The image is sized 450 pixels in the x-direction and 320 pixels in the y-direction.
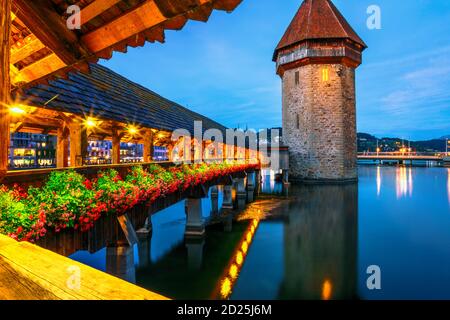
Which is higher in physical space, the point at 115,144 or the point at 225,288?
the point at 115,144

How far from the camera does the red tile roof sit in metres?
31.2

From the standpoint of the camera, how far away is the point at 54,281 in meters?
1.44

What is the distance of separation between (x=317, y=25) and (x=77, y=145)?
1284 inches

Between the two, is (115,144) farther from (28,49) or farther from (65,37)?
(65,37)

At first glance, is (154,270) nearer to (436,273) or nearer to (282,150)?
(436,273)

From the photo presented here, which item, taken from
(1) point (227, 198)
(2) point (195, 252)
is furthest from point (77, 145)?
(1) point (227, 198)

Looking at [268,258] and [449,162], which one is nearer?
[268,258]

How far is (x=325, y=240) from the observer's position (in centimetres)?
1412

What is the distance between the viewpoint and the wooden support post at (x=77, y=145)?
728 cm

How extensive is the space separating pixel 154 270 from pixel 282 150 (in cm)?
2580
